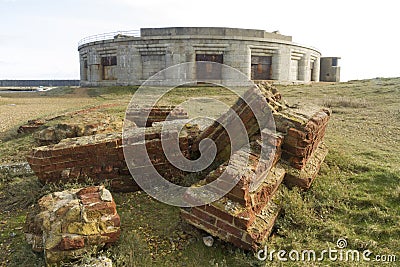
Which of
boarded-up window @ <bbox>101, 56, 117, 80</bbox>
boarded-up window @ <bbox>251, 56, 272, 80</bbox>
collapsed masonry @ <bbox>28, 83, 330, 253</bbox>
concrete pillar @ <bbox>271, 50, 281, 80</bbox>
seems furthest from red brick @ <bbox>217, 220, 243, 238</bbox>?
boarded-up window @ <bbox>101, 56, 117, 80</bbox>

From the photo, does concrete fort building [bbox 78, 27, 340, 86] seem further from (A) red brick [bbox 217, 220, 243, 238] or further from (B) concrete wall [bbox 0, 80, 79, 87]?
(B) concrete wall [bbox 0, 80, 79, 87]

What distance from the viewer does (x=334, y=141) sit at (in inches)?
236

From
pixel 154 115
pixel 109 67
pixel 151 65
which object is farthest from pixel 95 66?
pixel 154 115

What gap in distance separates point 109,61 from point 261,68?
43.4 feet

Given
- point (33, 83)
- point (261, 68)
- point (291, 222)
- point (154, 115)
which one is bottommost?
point (291, 222)

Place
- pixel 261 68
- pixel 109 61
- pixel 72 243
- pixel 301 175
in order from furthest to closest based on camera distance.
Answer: pixel 109 61 < pixel 261 68 < pixel 301 175 < pixel 72 243

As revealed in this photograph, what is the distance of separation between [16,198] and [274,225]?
3.51 metres

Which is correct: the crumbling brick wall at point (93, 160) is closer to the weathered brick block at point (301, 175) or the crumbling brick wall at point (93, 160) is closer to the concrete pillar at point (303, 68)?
the weathered brick block at point (301, 175)

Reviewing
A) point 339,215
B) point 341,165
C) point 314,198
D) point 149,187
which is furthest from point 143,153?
point 341,165

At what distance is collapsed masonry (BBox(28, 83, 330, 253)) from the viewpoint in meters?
2.72

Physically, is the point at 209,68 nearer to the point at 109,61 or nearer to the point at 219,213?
the point at 109,61

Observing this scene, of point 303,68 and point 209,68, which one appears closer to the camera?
point 209,68

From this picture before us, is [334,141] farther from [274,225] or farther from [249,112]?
[274,225]

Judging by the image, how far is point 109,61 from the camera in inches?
925
